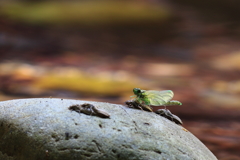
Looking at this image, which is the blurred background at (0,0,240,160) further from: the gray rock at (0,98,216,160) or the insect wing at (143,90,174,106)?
the gray rock at (0,98,216,160)

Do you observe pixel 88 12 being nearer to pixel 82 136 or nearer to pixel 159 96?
pixel 159 96

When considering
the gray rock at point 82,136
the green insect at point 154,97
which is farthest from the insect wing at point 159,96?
the gray rock at point 82,136

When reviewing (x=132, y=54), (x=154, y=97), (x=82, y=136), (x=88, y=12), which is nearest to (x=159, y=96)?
(x=154, y=97)

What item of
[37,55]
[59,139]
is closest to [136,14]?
[37,55]

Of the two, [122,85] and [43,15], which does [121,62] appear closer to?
[122,85]

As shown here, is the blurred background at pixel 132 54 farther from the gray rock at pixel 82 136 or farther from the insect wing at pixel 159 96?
the gray rock at pixel 82 136

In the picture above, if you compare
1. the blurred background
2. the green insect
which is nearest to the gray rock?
the green insect
